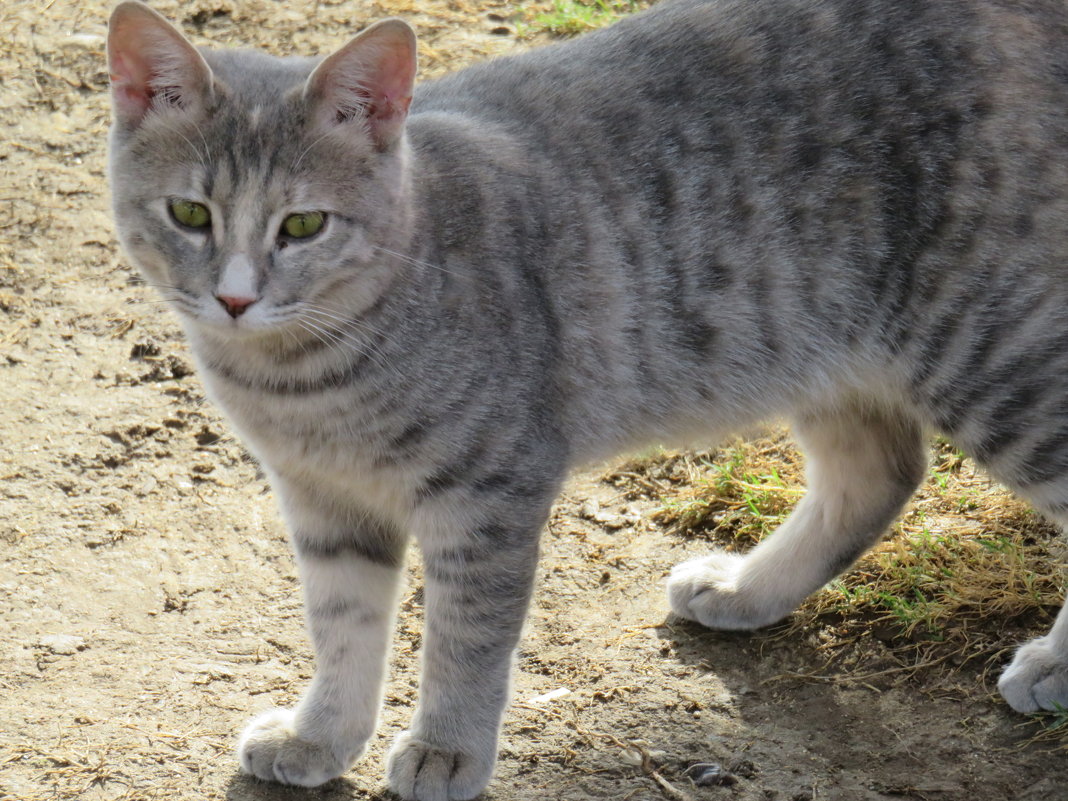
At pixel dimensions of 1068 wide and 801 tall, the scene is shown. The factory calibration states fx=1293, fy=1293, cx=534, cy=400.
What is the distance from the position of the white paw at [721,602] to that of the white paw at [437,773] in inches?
31.6

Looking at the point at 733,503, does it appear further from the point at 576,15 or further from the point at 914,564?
the point at 576,15

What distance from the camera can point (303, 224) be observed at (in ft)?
8.05

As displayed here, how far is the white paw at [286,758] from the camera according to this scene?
9.43ft

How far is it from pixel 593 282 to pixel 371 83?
2.22 feet

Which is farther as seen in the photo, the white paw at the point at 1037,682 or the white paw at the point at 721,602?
the white paw at the point at 721,602

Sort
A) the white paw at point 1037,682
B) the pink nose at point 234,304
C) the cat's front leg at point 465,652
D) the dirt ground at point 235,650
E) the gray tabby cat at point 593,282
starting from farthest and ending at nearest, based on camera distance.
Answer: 1. the white paw at point 1037,682
2. the dirt ground at point 235,650
3. the cat's front leg at point 465,652
4. the gray tabby cat at point 593,282
5. the pink nose at point 234,304

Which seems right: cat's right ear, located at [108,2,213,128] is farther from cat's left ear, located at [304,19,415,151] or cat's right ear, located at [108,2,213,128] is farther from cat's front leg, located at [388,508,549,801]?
cat's front leg, located at [388,508,549,801]

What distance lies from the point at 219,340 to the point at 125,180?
379 millimetres

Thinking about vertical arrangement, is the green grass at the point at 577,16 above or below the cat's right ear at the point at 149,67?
below

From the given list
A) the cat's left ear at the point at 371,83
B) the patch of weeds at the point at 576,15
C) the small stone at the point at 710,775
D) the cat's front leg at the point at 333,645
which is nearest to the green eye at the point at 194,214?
the cat's left ear at the point at 371,83

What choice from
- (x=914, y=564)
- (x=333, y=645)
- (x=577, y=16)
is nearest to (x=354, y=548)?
(x=333, y=645)

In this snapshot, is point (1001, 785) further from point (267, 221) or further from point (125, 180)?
point (125, 180)

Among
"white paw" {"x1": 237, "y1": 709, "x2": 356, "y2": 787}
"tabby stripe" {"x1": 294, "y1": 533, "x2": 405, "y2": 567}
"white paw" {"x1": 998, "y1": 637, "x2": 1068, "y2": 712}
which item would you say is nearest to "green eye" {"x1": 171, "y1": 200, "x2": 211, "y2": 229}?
"tabby stripe" {"x1": 294, "y1": 533, "x2": 405, "y2": 567}

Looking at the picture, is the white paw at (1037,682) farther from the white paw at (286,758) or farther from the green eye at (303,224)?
the green eye at (303,224)
